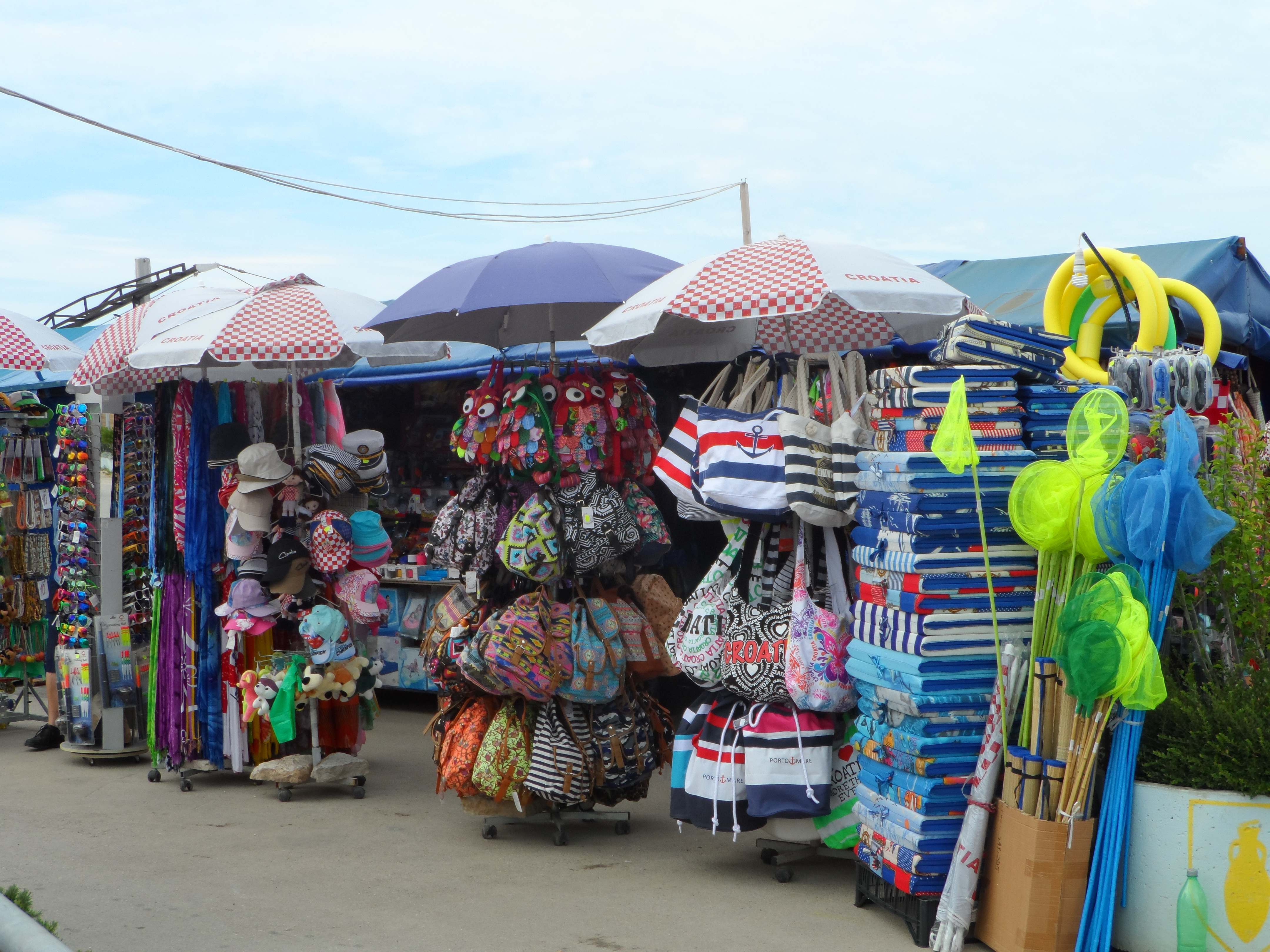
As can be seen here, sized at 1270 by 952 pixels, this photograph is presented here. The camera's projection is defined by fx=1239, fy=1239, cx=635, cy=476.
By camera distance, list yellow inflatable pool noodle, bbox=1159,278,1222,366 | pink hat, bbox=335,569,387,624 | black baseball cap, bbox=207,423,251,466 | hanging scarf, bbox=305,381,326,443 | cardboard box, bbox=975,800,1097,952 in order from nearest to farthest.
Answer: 1. cardboard box, bbox=975,800,1097,952
2. yellow inflatable pool noodle, bbox=1159,278,1222,366
3. pink hat, bbox=335,569,387,624
4. black baseball cap, bbox=207,423,251,466
5. hanging scarf, bbox=305,381,326,443

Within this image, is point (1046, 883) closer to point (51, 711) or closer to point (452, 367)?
point (452, 367)

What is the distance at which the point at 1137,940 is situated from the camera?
10.9 ft

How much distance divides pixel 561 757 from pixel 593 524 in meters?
0.95

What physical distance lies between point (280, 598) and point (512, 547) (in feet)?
5.38

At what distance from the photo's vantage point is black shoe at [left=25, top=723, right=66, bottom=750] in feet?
23.9

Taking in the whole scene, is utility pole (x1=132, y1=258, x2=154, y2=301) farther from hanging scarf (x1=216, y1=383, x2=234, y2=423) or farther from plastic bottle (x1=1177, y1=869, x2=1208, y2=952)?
plastic bottle (x1=1177, y1=869, x2=1208, y2=952)

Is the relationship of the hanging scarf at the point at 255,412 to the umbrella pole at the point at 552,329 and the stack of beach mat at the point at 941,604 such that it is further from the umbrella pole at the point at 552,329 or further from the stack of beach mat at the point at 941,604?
Answer: the stack of beach mat at the point at 941,604

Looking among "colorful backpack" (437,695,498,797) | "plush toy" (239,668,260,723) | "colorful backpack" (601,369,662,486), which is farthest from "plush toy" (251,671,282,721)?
"colorful backpack" (601,369,662,486)

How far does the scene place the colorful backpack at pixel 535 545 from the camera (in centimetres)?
489

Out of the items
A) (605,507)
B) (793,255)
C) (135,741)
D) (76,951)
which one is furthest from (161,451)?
(793,255)

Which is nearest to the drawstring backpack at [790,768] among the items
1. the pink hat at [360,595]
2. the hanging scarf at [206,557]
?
the pink hat at [360,595]

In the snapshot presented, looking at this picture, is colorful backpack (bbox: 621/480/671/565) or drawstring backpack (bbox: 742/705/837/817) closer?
drawstring backpack (bbox: 742/705/837/817)

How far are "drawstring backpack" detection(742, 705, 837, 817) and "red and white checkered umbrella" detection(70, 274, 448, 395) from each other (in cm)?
259

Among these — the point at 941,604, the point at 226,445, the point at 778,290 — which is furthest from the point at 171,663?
the point at 941,604
